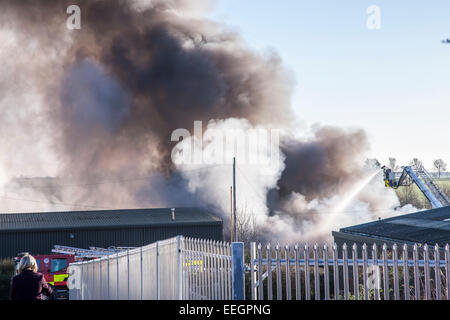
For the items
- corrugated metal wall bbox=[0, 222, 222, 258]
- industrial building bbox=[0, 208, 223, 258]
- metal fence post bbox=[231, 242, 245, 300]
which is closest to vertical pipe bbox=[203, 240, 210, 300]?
metal fence post bbox=[231, 242, 245, 300]

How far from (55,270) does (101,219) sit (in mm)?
15828

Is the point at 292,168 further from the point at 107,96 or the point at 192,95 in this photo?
the point at 107,96

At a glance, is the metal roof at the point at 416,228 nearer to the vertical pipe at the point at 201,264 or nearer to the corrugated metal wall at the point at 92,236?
the vertical pipe at the point at 201,264

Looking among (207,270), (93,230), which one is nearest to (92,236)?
(93,230)

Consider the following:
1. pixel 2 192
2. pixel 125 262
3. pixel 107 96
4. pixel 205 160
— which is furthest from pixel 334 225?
pixel 125 262

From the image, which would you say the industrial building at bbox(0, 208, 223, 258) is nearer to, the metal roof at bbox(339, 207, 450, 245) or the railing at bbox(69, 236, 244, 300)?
the metal roof at bbox(339, 207, 450, 245)

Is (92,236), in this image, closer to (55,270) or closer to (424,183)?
(55,270)

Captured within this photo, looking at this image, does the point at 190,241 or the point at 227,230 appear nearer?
the point at 190,241

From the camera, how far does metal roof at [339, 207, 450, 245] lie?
18.5m

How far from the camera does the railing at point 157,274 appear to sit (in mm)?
8672

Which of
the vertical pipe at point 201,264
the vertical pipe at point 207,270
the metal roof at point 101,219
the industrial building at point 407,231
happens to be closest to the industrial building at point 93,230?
the metal roof at point 101,219

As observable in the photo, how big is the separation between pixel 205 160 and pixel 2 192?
20.5 meters

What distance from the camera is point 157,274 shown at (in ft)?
30.7

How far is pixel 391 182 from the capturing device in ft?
126
